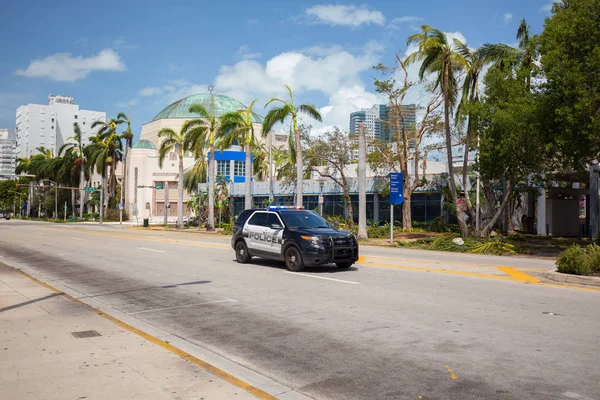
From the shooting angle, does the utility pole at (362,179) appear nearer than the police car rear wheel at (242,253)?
No

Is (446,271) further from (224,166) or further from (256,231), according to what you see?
(224,166)

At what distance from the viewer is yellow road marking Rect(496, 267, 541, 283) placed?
13.5 metres

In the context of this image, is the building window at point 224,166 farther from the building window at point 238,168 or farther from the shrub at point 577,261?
the shrub at point 577,261

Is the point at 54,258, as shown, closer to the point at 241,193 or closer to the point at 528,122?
the point at 528,122

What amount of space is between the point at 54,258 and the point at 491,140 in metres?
20.1

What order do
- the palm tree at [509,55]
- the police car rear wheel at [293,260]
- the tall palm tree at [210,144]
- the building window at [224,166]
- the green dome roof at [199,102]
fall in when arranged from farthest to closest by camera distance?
1. the green dome roof at [199,102]
2. the building window at [224,166]
3. the tall palm tree at [210,144]
4. the palm tree at [509,55]
5. the police car rear wheel at [293,260]

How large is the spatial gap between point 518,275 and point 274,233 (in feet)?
22.3

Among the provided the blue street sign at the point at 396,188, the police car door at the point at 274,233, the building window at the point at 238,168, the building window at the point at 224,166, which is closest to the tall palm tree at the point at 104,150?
the building window at the point at 224,166

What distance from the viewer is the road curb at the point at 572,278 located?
488 inches

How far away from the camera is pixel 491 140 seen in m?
26.4

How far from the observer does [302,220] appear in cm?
1585

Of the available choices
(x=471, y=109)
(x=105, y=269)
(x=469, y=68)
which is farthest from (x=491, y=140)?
(x=105, y=269)

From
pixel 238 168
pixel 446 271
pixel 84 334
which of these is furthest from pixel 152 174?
pixel 84 334

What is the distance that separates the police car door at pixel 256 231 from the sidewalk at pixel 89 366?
767cm
